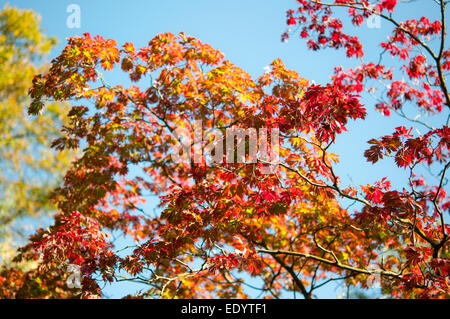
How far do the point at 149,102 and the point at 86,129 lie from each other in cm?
118

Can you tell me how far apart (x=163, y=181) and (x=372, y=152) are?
5.06m

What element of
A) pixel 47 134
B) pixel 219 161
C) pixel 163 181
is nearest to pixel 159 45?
pixel 219 161

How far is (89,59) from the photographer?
484 cm

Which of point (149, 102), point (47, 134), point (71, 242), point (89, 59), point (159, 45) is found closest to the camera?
point (71, 242)

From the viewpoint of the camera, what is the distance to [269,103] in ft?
11.8

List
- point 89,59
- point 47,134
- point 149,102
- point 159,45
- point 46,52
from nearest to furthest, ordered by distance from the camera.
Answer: point 89,59 → point 159,45 → point 149,102 → point 47,134 → point 46,52

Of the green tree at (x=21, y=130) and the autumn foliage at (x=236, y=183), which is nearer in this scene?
the autumn foliage at (x=236, y=183)

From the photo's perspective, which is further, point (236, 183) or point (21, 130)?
point (21, 130)

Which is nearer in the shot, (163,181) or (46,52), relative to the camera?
(163,181)

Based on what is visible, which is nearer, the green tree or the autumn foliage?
the autumn foliage

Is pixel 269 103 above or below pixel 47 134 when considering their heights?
below

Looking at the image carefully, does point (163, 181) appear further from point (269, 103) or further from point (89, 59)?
point (269, 103)

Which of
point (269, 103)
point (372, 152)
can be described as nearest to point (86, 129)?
point (269, 103)
